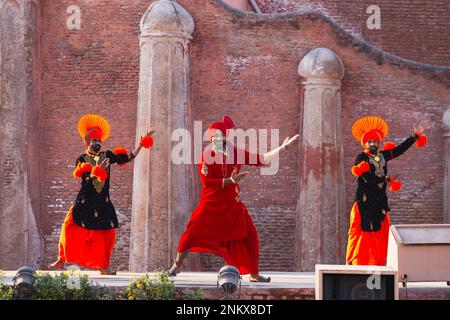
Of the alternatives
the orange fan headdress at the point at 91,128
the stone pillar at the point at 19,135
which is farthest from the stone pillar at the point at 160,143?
the orange fan headdress at the point at 91,128

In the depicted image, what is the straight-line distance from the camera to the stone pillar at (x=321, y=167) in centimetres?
2233

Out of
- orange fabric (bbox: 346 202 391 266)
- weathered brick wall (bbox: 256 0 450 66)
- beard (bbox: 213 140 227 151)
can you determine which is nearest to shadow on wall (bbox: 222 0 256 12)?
weathered brick wall (bbox: 256 0 450 66)

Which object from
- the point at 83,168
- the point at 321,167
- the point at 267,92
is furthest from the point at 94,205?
the point at 267,92

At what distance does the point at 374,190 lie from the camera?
20234 millimetres

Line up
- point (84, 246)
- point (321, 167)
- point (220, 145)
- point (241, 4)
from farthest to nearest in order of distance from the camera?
point (241, 4)
point (321, 167)
point (84, 246)
point (220, 145)

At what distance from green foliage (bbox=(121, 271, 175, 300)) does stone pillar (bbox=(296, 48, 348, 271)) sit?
551 centimetres

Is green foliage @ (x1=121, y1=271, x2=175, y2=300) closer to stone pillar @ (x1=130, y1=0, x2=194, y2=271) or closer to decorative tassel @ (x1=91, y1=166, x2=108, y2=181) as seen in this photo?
decorative tassel @ (x1=91, y1=166, x2=108, y2=181)

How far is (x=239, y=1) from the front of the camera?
2741 centimetres

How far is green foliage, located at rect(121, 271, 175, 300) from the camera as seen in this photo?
1686cm

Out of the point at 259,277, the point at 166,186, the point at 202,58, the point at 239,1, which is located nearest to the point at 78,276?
the point at 259,277

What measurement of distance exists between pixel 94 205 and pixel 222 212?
191 centimetres

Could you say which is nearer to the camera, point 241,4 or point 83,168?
point 83,168

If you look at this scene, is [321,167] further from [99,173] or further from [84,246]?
[84,246]

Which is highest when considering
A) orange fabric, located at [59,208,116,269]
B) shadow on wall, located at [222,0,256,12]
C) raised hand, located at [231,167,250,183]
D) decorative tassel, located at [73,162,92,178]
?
shadow on wall, located at [222,0,256,12]
